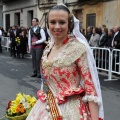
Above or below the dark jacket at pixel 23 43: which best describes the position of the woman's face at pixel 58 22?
above

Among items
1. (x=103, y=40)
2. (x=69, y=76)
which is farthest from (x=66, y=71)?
(x=103, y=40)

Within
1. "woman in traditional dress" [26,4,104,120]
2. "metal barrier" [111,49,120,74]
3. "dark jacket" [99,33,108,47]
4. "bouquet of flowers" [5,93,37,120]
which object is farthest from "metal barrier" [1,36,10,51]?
"woman in traditional dress" [26,4,104,120]

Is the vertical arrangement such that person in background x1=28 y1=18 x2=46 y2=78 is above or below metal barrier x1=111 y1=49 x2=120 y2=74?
above

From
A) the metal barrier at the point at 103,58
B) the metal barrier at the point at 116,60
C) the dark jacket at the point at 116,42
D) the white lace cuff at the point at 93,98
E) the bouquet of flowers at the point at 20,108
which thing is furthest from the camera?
the dark jacket at the point at 116,42

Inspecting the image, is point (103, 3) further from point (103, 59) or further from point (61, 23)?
point (61, 23)

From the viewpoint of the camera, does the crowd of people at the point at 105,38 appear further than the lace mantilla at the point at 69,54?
Yes

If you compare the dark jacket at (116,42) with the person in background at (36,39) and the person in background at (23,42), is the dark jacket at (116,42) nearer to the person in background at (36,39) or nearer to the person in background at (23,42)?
the person in background at (36,39)

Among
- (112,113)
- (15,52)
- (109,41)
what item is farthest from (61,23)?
(15,52)

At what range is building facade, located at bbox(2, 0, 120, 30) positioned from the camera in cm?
1734

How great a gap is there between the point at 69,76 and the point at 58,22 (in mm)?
396

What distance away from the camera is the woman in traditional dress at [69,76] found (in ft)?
7.34

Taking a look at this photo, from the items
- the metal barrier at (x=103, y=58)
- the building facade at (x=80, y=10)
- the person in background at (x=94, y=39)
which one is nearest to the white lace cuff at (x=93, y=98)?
the metal barrier at (x=103, y=58)

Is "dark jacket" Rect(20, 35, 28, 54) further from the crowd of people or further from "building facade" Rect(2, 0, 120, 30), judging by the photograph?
"building facade" Rect(2, 0, 120, 30)

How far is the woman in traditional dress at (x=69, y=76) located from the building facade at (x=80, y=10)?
48.0 ft
